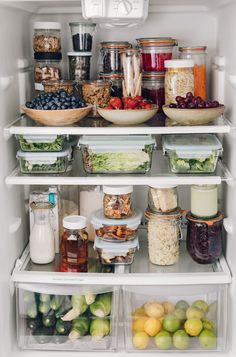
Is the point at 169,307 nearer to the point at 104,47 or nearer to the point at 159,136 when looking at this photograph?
the point at 159,136

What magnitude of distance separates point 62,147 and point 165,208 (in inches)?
14.7

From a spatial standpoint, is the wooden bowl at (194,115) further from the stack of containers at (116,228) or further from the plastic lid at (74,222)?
the plastic lid at (74,222)

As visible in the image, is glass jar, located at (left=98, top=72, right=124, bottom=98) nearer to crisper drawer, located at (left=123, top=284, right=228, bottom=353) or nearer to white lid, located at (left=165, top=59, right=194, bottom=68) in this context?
white lid, located at (left=165, top=59, right=194, bottom=68)

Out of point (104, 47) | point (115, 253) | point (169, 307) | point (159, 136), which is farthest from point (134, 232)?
point (104, 47)

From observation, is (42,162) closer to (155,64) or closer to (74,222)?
(74,222)

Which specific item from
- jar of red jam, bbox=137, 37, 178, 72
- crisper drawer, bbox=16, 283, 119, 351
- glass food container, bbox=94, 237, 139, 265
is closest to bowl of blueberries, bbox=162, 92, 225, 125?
jar of red jam, bbox=137, 37, 178, 72

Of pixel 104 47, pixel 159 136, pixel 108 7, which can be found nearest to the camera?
pixel 108 7

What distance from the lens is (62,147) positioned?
206 centimetres

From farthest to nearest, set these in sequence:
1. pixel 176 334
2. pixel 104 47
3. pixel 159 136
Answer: pixel 159 136 < pixel 104 47 < pixel 176 334

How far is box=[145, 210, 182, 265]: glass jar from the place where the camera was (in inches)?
82.4

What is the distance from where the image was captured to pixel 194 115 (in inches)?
76.8

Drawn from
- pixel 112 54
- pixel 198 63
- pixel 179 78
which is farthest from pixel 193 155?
pixel 112 54

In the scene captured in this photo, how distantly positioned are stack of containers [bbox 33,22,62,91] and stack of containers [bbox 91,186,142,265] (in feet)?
1.44

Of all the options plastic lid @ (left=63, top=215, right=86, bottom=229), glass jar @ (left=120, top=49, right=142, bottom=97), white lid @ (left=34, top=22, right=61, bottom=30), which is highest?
white lid @ (left=34, top=22, right=61, bottom=30)
